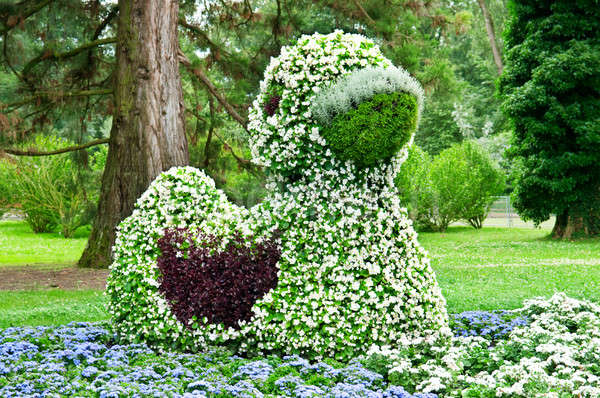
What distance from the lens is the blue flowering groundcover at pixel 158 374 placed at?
3783mm

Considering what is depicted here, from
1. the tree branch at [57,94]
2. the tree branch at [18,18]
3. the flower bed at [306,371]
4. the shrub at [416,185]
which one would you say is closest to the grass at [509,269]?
the shrub at [416,185]

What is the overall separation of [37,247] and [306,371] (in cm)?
1626

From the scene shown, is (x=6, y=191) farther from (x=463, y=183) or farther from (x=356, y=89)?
(x=356, y=89)

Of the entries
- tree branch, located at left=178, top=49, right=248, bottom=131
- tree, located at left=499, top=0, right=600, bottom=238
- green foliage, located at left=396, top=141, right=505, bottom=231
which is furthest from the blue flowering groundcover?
green foliage, located at left=396, top=141, right=505, bottom=231

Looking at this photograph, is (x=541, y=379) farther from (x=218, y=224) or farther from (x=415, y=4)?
(x=415, y=4)

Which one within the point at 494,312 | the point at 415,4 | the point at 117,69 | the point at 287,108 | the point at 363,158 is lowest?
the point at 494,312

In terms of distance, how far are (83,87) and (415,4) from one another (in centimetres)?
680

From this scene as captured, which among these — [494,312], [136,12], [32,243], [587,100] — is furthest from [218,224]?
[32,243]

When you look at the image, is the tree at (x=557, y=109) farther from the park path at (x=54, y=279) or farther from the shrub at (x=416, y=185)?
the park path at (x=54, y=279)

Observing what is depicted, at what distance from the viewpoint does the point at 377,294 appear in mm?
4730

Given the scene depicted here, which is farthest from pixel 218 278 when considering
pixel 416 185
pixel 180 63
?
Result: pixel 416 185

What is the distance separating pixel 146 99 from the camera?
30.4 ft

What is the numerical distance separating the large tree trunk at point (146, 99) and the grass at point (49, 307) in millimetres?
1589

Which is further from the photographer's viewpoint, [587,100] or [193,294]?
[587,100]
